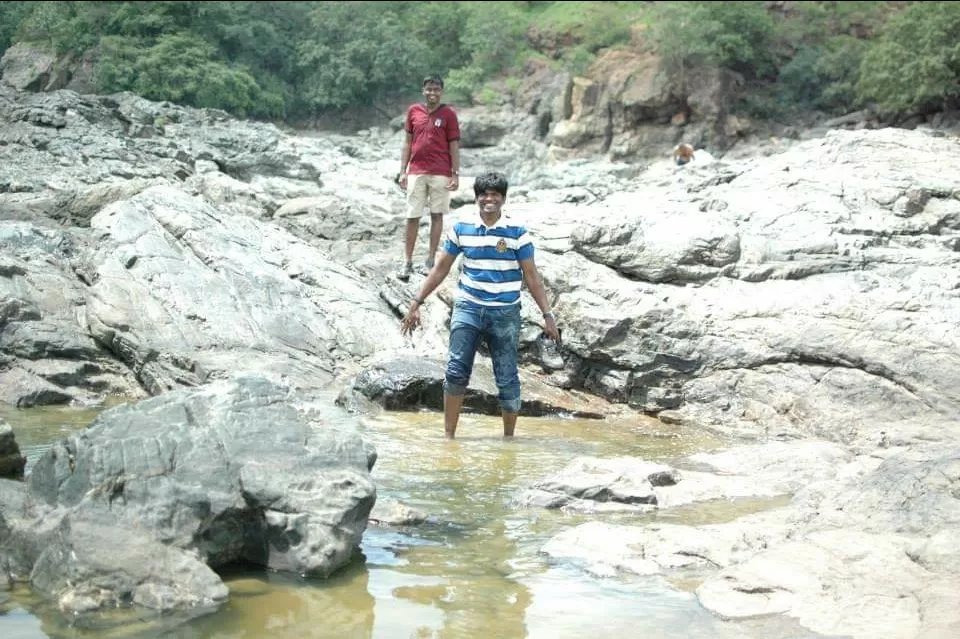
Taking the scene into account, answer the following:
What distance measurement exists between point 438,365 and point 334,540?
14.0ft

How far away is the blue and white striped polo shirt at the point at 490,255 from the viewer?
6520 mm

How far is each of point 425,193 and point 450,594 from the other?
643 cm

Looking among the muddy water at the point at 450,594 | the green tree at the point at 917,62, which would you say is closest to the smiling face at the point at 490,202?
the muddy water at the point at 450,594

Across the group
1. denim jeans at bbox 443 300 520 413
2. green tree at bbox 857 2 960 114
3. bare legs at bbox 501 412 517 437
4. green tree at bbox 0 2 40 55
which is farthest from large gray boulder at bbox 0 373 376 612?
green tree at bbox 857 2 960 114

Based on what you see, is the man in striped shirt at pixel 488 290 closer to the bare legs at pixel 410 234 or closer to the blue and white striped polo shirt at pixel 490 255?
the blue and white striped polo shirt at pixel 490 255

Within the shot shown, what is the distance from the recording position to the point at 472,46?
38.1 metres

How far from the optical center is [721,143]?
1250 inches

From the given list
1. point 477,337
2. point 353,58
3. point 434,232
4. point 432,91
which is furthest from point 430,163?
point 353,58

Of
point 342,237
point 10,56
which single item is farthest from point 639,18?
point 342,237

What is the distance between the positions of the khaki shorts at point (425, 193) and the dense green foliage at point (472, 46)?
1530cm

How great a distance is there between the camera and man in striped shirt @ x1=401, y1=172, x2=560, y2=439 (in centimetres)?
652

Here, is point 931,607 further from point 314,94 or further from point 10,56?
point 314,94

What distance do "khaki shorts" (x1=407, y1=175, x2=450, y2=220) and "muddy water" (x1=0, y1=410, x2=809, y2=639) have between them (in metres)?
4.46

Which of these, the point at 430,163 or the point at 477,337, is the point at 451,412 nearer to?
the point at 477,337
